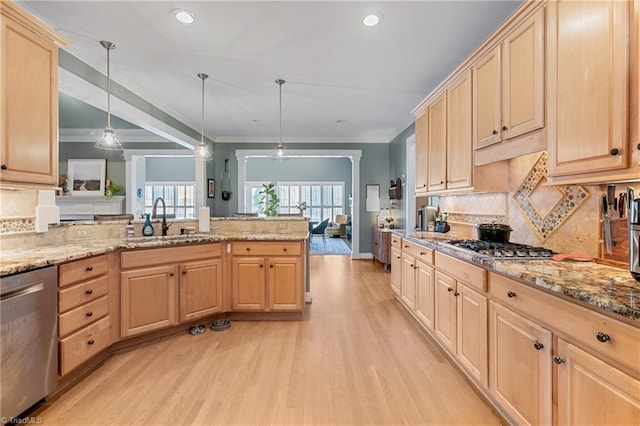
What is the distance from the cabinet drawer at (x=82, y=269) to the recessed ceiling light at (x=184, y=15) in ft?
6.43

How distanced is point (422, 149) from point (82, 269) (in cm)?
336

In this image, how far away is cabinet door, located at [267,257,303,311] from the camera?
3141 mm

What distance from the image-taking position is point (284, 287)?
10.3 feet

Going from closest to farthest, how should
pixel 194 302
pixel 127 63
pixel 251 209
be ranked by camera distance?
1. pixel 194 302
2. pixel 127 63
3. pixel 251 209

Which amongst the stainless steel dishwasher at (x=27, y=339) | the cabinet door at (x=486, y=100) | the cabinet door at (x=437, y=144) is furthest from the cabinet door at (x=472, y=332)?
the stainless steel dishwasher at (x=27, y=339)

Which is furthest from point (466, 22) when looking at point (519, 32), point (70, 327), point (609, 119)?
point (70, 327)

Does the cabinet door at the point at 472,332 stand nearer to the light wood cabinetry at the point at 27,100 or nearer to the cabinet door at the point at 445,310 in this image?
the cabinet door at the point at 445,310

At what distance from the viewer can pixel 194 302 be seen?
289 cm

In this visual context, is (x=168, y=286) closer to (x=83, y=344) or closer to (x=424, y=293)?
(x=83, y=344)

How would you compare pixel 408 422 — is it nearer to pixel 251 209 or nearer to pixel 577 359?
pixel 577 359

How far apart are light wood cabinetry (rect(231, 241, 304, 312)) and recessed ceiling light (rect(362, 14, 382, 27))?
2085 mm

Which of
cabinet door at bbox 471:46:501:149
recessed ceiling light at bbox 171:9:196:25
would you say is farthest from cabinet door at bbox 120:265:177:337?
cabinet door at bbox 471:46:501:149

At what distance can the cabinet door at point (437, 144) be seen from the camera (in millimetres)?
2957

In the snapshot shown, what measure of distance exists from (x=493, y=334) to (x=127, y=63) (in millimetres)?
4069
